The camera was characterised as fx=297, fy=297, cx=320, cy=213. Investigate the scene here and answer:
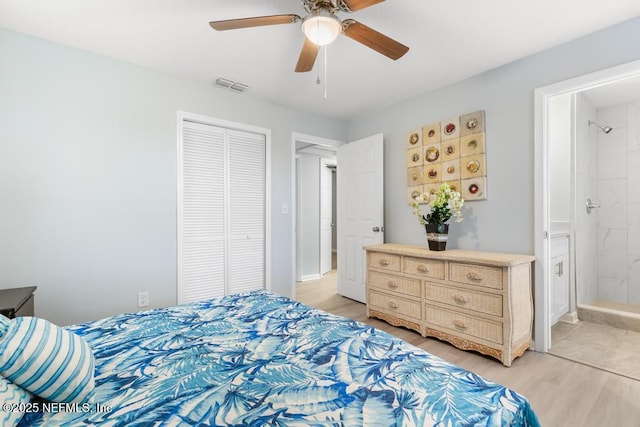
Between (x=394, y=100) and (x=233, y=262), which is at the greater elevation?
(x=394, y=100)

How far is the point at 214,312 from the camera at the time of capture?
1.72 m

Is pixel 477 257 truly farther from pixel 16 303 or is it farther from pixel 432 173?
pixel 16 303

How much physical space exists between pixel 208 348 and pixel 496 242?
8.55ft

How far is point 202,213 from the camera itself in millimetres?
3162

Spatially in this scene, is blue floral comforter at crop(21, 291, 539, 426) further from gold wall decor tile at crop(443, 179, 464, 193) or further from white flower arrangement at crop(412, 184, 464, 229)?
gold wall decor tile at crop(443, 179, 464, 193)

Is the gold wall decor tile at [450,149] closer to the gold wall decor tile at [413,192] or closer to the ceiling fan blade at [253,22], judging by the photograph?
the gold wall decor tile at [413,192]

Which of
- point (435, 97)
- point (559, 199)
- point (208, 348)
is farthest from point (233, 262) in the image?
point (559, 199)

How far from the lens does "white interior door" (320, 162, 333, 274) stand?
223 inches

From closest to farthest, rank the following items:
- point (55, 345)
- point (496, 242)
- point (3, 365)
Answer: point (3, 365), point (55, 345), point (496, 242)

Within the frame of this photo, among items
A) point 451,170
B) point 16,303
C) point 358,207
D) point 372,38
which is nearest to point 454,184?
point 451,170

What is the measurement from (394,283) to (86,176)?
2.94 meters

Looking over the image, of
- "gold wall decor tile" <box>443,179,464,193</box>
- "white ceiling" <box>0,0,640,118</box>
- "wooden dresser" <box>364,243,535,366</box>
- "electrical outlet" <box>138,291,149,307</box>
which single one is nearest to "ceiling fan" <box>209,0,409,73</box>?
"white ceiling" <box>0,0,640,118</box>

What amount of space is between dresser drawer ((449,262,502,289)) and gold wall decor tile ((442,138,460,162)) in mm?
1154

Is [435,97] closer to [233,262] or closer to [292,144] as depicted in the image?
[292,144]
